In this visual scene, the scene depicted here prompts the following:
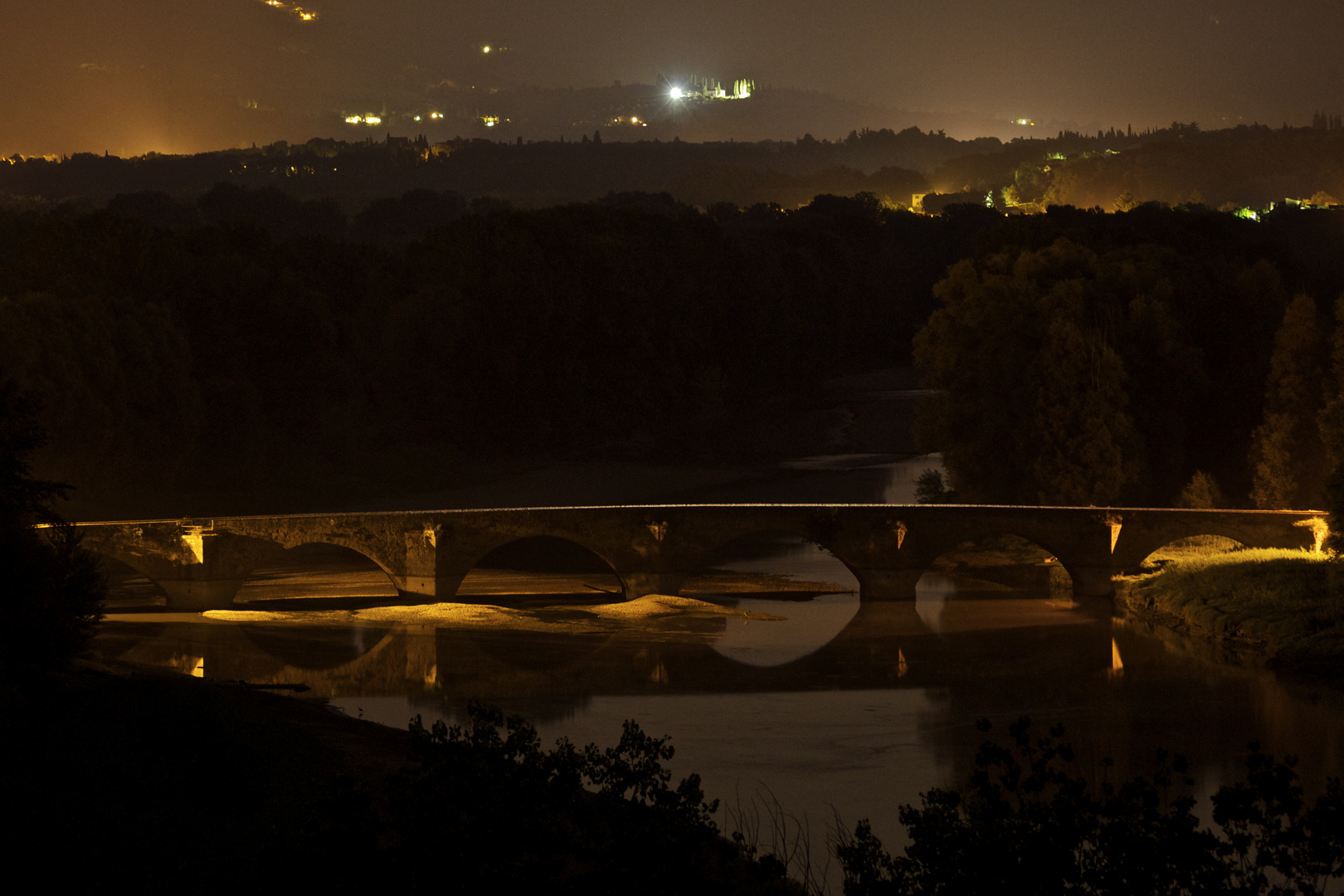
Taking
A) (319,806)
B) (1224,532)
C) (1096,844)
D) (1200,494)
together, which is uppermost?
(319,806)

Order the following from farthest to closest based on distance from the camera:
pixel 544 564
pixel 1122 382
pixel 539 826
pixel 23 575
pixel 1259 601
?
1. pixel 544 564
2. pixel 1122 382
3. pixel 1259 601
4. pixel 23 575
5. pixel 539 826

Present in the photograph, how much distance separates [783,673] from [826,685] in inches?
60.9

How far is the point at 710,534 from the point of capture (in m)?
43.6

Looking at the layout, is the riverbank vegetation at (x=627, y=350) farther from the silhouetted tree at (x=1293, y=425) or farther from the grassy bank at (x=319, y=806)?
the grassy bank at (x=319, y=806)

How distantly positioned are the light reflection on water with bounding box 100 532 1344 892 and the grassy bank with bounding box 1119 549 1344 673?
3.79 ft

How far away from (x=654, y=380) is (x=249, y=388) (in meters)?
29.0

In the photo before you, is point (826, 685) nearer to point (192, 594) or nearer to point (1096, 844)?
point (192, 594)

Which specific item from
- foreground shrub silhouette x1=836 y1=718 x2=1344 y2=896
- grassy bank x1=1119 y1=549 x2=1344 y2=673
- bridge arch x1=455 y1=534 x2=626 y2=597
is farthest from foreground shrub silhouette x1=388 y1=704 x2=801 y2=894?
bridge arch x1=455 y1=534 x2=626 y2=597

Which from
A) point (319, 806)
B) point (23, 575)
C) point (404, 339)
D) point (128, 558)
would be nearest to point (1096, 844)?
point (319, 806)

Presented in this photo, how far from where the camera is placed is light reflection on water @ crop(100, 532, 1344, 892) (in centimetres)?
2612

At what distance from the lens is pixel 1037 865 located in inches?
449

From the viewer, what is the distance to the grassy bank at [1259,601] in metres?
34.8

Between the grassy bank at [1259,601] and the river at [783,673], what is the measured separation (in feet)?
3.74

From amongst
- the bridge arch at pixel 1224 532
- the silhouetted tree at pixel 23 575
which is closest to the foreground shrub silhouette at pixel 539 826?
the silhouetted tree at pixel 23 575
